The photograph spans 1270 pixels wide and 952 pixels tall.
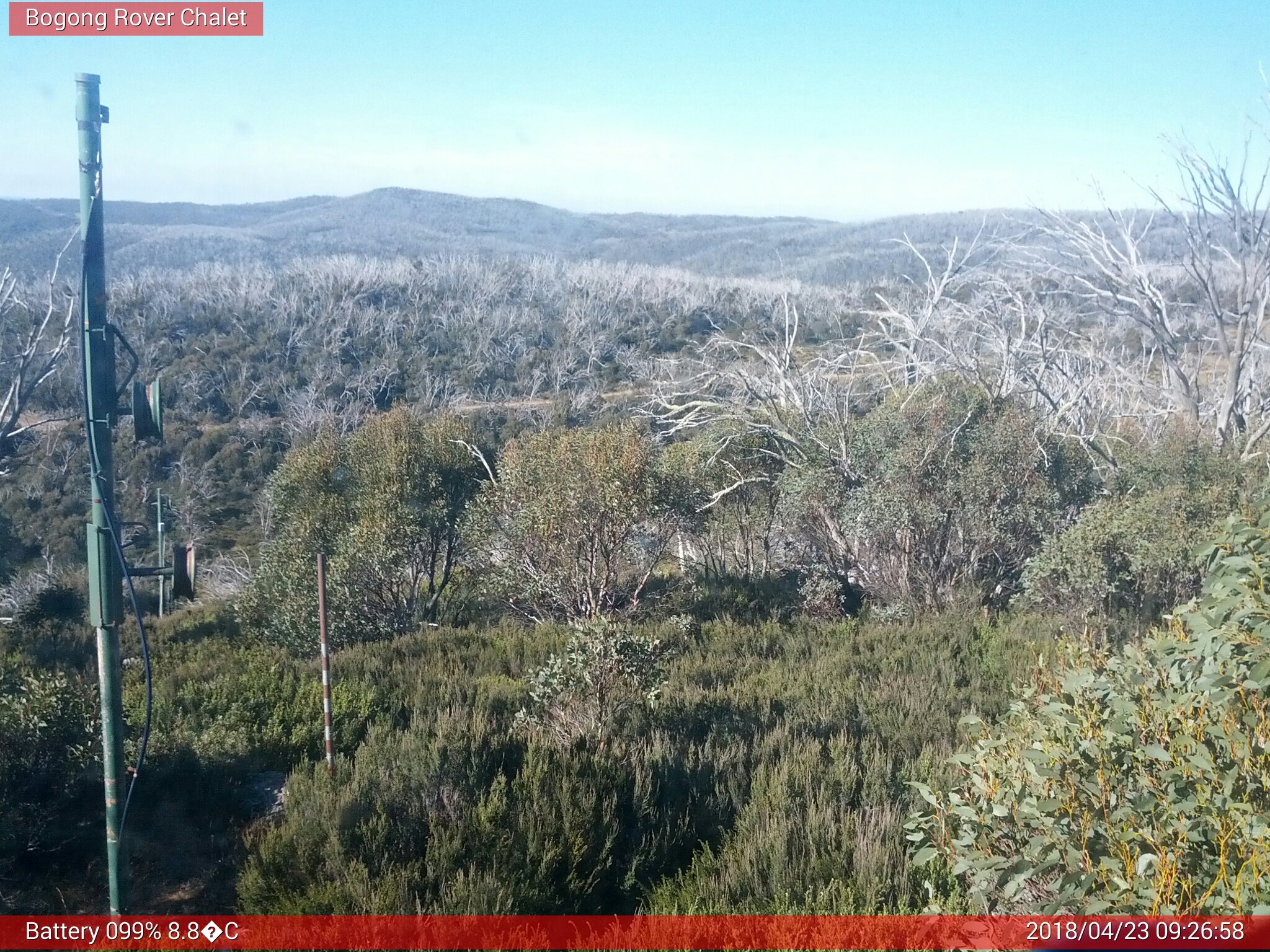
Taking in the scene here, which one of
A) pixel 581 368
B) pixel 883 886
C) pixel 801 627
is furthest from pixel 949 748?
pixel 581 368

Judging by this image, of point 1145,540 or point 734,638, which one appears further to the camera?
point 734,638

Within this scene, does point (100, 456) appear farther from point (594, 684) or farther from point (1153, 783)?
point (1153, 783)

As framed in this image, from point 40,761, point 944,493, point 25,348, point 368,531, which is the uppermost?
point 25,348

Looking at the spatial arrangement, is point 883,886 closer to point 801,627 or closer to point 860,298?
point 801,627

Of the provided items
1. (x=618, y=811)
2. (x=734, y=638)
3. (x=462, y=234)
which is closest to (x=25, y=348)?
(x=734, y=638)

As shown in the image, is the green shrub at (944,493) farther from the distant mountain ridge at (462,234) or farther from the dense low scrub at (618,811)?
the distant mountain ridge at (462,234)

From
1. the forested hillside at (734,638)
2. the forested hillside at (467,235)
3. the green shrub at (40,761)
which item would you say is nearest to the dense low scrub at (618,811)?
the forested hillside at (734,638)
